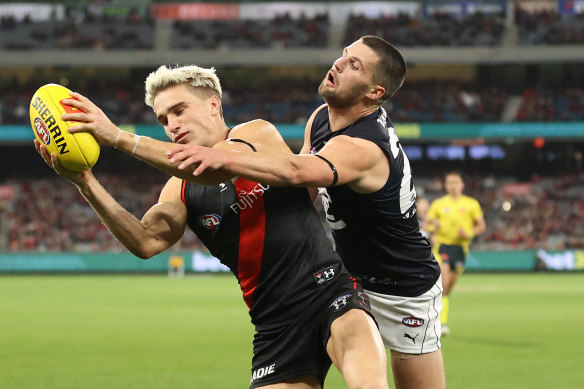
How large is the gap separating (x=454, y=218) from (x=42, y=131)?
418 inches

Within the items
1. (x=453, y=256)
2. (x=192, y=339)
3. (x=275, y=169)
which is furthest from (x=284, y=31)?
(x=275, y=169)

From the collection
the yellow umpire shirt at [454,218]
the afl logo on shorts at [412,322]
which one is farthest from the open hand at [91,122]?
the yellow umpire shirt at [454,218]

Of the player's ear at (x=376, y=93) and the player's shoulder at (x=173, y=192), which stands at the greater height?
the player's ear at (x=376, y=93)

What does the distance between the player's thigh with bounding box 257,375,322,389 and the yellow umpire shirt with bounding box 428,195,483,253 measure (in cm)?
969

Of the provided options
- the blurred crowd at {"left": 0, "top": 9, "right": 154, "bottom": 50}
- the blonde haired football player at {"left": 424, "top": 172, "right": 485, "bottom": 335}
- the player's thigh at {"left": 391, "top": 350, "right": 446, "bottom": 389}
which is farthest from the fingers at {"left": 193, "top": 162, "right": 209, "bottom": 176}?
the blurred crowd at {"left": 0, "top": 9, "right": 154, "bottom": 50}

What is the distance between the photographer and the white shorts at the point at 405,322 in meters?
5.31

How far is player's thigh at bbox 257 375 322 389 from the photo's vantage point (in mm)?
Result: 4391

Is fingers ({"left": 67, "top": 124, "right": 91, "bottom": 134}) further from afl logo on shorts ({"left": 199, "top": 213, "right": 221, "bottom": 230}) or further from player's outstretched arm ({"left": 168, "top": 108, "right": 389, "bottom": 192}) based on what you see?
afl logo on shorts ({"left": 199, "top": 213, "right": 221, "bottom": 230})

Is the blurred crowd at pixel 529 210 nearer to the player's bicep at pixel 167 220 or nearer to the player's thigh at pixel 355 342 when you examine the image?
the player's bicep at pixel 167 220

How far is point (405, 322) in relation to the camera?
5324mm

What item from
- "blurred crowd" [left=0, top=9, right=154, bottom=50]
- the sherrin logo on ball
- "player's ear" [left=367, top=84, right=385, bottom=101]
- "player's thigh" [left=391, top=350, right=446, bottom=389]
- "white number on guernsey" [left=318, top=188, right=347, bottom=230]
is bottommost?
"blurred crowd" [left=0, top=9, right=154, bottom=50]

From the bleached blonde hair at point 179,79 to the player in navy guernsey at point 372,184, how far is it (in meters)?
0.63

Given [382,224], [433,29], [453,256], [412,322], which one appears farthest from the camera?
[433,29]

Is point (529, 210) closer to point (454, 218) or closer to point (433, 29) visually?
point (433, 29)
